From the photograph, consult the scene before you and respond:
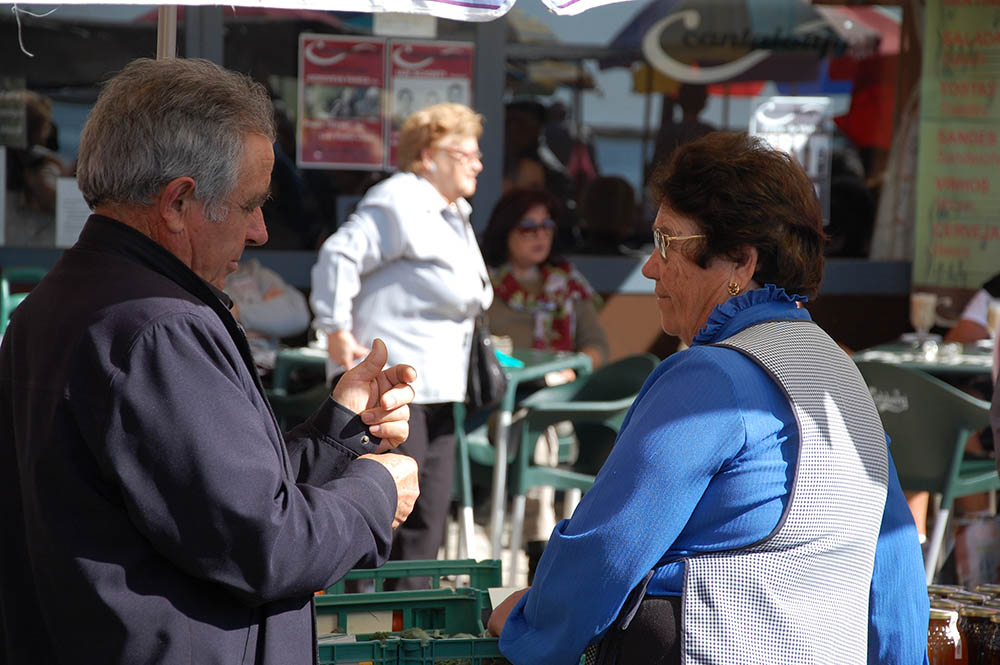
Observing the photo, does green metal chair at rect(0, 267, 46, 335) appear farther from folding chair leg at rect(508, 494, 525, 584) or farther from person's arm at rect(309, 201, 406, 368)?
folding chair leg at rect(508, 494, 525, 584)

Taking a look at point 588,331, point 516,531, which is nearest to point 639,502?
point 516,531

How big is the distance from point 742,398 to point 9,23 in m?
6.51

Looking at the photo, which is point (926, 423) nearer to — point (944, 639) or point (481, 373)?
point (481, 373)

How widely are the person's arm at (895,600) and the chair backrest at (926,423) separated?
2579 millimetres

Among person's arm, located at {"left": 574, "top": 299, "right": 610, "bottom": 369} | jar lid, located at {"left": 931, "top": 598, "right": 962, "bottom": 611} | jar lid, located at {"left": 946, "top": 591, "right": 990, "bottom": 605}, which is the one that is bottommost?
person's arm, located at {"left": 574, "top": 299, "right": 610, "bottom": 369}

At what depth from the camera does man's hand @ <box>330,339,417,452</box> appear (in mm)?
1911

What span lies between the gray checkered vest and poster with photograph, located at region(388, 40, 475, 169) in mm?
5488

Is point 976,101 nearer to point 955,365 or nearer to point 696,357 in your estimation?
point 955,365

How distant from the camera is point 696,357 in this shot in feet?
6.05

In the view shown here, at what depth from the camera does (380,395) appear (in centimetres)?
194

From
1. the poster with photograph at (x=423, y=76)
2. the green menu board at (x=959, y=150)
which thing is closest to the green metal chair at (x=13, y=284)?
the poster with photograph at (x=423, y=76)

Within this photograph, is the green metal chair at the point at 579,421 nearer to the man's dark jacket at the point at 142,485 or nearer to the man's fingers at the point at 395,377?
the man's fingers at the point at 395,377

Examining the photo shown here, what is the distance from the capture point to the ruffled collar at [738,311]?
1957 millimetres

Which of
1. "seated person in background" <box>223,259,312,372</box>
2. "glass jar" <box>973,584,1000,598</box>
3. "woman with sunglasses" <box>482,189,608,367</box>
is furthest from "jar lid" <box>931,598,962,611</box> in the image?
"seated person in background" <box>223,259,312,372</box>
